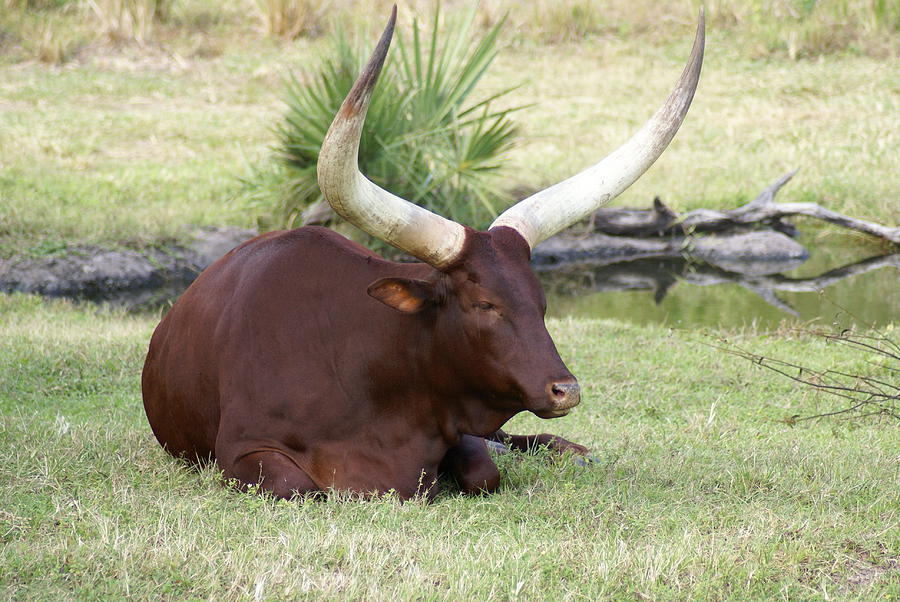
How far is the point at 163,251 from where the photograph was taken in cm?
1053

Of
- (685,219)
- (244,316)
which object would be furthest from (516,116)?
(244,316)

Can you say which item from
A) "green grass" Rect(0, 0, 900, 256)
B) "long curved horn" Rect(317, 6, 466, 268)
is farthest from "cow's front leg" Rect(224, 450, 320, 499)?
"green grass" Rect(0, 0, 900, 256)

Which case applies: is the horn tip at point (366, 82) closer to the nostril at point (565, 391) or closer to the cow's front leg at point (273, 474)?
the nostril at point (565, 391)

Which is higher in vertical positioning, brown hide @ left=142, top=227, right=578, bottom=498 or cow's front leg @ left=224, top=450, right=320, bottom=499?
brown hide @ left=142, top=227, right=578, bottom=498

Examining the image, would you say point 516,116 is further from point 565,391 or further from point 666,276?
point 565,391

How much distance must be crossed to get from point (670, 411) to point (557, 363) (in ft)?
8.24

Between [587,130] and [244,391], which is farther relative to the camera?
[587,130]

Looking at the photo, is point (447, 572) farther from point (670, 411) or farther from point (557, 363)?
point (670, 411)

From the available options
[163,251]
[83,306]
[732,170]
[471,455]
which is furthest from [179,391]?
[732,170]

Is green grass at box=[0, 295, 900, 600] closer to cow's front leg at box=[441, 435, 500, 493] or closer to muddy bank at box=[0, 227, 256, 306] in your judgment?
cow's front leg at box=[441, 435, 500, 493]

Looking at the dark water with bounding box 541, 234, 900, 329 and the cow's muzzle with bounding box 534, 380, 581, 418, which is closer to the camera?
the cow's muzzle with bounding box 534, 380, 581, 418

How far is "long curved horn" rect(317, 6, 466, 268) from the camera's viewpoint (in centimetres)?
338

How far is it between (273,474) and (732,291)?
7.44 metres

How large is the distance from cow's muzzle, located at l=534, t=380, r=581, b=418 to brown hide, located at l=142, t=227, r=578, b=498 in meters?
0.07
